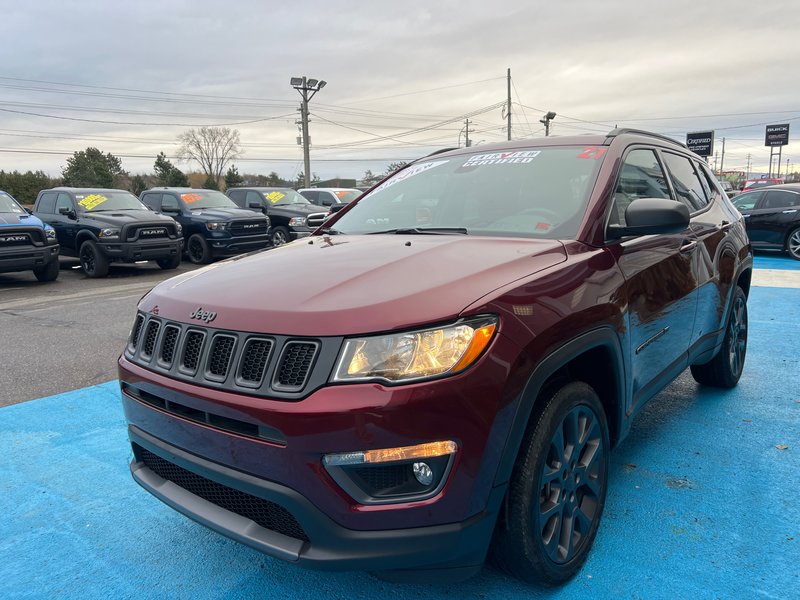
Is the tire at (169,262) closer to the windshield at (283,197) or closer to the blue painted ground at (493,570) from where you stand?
the windshield at (283,197)

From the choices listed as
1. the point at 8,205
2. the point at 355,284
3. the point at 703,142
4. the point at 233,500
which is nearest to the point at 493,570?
the point at 233,500

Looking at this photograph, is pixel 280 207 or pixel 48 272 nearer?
pixel 48 272

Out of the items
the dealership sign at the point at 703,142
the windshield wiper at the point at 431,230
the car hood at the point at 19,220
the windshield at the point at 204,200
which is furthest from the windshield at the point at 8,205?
the dealership sign at the point at 703,142

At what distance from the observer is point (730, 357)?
14.0ft

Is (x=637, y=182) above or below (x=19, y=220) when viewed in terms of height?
above

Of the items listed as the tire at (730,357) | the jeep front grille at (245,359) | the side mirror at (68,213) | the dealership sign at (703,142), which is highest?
the dealership sign at (703,142)

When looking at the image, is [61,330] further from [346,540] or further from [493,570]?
[346,540]

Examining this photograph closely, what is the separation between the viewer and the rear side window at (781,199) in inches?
504

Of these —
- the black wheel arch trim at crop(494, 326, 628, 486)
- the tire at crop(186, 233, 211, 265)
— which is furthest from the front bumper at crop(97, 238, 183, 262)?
the black wheel arch trim at crop(494, 326, 628, 486)

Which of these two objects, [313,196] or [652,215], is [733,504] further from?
[313,196]

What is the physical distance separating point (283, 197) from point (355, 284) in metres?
15.6

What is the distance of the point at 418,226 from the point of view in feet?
10.0

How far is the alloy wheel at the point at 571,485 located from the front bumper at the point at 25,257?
37.4 feet

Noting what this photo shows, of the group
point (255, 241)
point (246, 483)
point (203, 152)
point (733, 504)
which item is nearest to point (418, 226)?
point (246, 483)
